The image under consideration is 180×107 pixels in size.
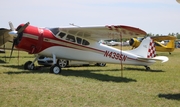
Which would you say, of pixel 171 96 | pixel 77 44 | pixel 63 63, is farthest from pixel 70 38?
pixel 171 96

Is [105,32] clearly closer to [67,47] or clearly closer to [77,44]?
[77,44]

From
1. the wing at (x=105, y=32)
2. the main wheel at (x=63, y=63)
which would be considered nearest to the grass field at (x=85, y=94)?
the wing at (x=105, y=32)

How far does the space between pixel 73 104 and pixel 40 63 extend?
831 cm

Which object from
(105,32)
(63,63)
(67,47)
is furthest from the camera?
(63,63)

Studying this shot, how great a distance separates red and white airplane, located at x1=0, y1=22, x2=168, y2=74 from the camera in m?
10.7

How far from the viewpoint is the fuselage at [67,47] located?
10.9 m

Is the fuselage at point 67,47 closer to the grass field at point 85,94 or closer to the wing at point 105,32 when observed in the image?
the wing at point 105,32

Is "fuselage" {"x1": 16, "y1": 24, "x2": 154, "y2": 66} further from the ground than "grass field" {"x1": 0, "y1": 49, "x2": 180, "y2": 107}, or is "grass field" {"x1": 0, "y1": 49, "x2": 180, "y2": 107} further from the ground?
"fuselage" {"x1": 16, "y1": 24, "x2": 154, "y2": 66}

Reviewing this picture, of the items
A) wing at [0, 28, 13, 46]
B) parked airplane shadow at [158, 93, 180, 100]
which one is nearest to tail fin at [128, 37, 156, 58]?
parked airplane shadow at [158, 93, 180, 100]

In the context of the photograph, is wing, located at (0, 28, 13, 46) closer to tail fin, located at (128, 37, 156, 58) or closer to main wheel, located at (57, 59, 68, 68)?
main wheel, located at (57, 59, 68, 68)

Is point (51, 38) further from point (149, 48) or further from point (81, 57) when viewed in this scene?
point (149, 48)

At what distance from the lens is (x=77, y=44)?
39.4 ft

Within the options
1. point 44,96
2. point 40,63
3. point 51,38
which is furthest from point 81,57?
point 44,96

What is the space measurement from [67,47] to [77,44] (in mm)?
539
